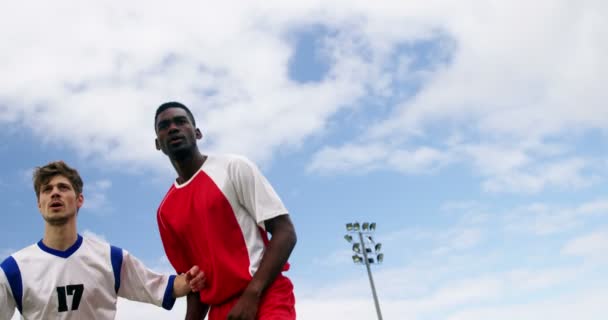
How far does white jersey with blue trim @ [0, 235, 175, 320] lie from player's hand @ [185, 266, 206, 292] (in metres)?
0.52

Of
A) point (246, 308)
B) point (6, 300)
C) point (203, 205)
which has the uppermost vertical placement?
point (203, 205)

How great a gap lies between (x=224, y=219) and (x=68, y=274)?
1357 millimetres

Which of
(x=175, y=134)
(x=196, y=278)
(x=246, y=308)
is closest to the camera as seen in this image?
(x=246, y=308)

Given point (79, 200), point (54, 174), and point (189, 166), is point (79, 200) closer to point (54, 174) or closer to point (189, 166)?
point (54, 174)

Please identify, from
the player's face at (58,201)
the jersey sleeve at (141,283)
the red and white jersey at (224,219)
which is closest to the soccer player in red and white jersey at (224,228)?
the red and white jersey at (224,219)

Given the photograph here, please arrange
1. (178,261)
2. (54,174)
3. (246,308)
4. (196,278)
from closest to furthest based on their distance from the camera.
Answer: (246,308) → (196,278) → (178,261) → (54,174)

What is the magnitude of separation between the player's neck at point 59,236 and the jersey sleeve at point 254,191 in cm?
143

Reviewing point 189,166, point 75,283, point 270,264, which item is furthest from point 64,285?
point 270,264

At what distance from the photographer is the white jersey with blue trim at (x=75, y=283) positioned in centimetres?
446

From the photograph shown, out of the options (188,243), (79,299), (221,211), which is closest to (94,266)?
(79,299)

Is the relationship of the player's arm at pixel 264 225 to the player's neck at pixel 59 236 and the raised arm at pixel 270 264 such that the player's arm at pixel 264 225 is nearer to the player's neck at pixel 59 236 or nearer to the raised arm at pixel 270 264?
the raised arm at pixel 270 264

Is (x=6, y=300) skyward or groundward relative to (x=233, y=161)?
groundward

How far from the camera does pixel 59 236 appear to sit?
4641 mm

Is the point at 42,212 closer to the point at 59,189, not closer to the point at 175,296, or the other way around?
the point at 59,189
